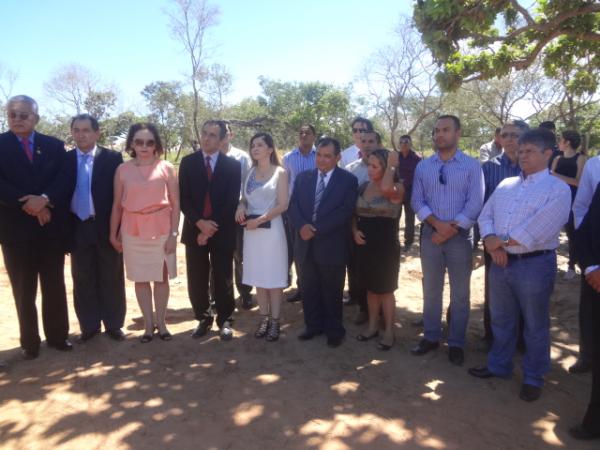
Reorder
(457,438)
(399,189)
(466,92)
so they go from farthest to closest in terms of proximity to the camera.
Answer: (466,92), (399,189), (457,438)

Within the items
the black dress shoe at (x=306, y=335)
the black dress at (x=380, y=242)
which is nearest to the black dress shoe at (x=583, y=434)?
the black dress at (x=380, y=242)

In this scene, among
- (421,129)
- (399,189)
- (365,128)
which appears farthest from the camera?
(421,129)

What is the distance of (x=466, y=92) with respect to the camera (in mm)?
28812

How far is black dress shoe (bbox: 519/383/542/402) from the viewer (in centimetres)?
352

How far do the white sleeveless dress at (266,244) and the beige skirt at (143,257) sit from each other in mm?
871

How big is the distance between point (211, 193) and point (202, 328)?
1.40 metres

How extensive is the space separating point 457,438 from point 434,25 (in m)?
4.94

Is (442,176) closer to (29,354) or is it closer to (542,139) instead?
(542,139)

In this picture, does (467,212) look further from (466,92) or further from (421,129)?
(421,129)

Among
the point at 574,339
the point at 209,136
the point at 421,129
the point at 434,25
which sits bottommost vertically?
the point at 574,339

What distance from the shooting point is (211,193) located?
15.0 ft

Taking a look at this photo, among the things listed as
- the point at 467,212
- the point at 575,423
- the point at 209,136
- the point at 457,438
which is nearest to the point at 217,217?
the point at 209,136

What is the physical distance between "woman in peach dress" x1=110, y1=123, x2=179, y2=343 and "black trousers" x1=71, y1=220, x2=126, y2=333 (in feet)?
0.59

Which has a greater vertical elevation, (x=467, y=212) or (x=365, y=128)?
(x=365, y=128)
